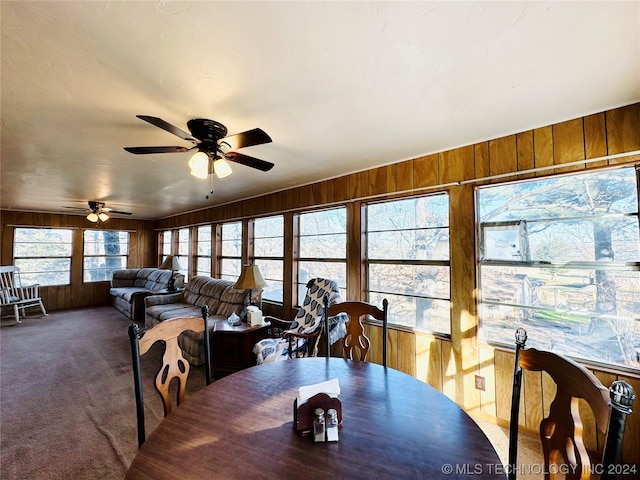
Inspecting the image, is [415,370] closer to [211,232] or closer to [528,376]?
[528,376]

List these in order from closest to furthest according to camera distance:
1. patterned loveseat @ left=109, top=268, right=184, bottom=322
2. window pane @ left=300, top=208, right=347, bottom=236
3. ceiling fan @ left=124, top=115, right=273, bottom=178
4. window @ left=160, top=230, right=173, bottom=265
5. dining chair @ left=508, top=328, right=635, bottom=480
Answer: dining chair @ left=508, top=328, right=635, bottom=480
ceiling fan @ left=124, top=115, right=273, bottom=178
window pane @ left=300, top=208, right=347, bottom=236
patterned loveseat @ left=109, top=268, right=184, bottom=322
window @ left=160, top=230, right=173, bottom=265

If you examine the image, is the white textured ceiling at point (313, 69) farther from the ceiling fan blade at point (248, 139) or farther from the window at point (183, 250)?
the window at point (183, 250)

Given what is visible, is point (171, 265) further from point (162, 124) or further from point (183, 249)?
point (162, 124)

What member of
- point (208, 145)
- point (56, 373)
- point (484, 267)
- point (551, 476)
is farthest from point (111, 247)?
point (551, 476)

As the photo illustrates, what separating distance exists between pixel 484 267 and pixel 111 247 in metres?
9.12

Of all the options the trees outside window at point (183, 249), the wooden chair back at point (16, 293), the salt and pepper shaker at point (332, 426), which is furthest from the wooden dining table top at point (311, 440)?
the wooden chair back at point (16, 293)

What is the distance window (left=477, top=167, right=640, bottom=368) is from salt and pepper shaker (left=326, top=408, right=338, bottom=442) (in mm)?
2014

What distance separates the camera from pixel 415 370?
2.86 m

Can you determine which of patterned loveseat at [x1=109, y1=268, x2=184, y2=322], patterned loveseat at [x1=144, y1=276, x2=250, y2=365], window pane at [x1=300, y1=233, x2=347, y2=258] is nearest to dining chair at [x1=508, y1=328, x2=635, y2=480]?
window pane at [x1=300, y1=233, x2=347, y2=258]

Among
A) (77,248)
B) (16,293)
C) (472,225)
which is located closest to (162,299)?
(16,293)

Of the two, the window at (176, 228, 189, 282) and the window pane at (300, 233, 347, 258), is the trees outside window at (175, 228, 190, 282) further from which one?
the window pane at (300, 233, 347, 258)

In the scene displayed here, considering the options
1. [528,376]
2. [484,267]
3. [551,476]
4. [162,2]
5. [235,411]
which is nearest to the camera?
[551,476]

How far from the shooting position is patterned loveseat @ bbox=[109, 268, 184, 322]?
601 centimetres

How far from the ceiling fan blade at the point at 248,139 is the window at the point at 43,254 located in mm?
7811
